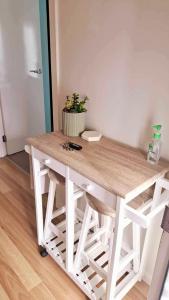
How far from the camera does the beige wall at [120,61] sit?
1079mm

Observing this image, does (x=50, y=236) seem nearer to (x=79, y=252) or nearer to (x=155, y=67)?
(x=79, y=252)

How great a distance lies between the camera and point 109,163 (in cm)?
114

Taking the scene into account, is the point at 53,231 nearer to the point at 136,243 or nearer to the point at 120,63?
the point at 136,243

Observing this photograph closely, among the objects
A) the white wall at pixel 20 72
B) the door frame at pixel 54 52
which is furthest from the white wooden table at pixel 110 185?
the white wall at pixel 20 72

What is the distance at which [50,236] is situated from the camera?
66.7 inches

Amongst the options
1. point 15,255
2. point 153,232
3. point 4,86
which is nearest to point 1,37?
point 4,86

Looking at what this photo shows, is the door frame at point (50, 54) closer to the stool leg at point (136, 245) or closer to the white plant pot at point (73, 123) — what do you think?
the white plant pot at point (73, 123)

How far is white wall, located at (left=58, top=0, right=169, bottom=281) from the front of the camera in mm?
1081

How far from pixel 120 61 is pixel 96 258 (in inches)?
49.6

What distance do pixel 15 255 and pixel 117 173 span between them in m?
1.10

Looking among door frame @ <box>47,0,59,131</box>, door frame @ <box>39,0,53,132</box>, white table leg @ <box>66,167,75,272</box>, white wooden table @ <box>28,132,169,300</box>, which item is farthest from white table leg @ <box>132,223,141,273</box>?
door frame @ <box>39,0,53,132</box>

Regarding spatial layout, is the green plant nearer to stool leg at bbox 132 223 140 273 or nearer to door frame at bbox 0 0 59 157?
door frame at bbox 0 0 59 157

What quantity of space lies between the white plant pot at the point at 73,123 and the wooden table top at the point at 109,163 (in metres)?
0.04

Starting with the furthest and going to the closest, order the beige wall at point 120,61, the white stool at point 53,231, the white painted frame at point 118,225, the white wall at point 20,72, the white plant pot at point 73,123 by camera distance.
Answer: the white wall at point 20,72, the white stool at point 53,231, the white plant pot at point 73,123, the beige wall at point 120,61, the white painted frame at point 118,225
